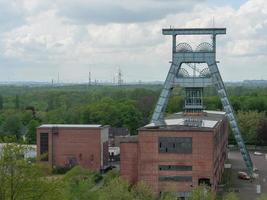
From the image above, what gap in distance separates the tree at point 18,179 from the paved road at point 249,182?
34.4 metres

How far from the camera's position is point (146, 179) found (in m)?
50.7

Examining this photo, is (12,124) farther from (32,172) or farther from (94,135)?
(32,172)

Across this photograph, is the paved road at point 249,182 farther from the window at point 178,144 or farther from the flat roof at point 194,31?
the flat roof at point 194,31

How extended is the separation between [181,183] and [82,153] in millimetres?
21842

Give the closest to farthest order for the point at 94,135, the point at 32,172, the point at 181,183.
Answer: the point at 32,172 < the point at 181,183 < the point at 94,135

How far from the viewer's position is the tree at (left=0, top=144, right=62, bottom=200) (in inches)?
778

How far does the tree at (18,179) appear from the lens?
19766 millimetres

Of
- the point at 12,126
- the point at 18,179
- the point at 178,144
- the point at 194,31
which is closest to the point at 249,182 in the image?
the point at 178,144

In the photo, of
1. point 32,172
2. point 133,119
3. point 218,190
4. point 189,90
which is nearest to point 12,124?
point 133,119

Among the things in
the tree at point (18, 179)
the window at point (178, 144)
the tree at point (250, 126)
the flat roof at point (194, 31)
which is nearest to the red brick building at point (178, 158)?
the window at point (178, 144)

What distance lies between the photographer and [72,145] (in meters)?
69.0

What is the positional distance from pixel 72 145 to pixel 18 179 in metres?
49.3

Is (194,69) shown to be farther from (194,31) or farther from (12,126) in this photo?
(12,126)

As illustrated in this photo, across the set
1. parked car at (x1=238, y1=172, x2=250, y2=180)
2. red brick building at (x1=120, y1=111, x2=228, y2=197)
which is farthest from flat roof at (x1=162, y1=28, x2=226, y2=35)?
parked car at (x1=238, y1=172, x2=250, y2=180)
